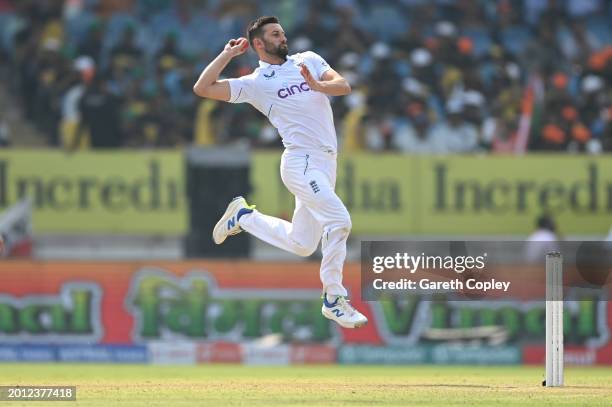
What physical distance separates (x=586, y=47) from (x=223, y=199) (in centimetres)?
711

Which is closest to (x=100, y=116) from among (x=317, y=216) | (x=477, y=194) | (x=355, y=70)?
(x=355, y=70)

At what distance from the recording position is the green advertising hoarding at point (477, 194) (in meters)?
20.2

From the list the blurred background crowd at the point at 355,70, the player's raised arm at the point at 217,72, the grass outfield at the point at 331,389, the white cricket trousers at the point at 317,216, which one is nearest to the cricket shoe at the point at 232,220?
the white cricket trousers at the point at 317,216

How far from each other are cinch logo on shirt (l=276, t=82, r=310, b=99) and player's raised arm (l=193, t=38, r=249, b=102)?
452 mm

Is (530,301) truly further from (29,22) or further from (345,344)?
(29,22)

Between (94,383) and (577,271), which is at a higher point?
(577,271)

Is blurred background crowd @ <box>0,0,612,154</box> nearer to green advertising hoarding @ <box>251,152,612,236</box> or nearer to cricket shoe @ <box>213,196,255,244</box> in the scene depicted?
green advertising hoarding @ <box>251,152,612,236</box>

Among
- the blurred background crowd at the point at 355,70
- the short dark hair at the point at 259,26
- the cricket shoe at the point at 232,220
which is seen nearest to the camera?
the short dark hair at the point at 259,26

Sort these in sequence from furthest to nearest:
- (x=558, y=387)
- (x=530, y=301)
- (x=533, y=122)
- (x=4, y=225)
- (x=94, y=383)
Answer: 1. (x=533, y=122)
2. (x=4, y=225)
3. (x=530, y=301)
4. (x=94, y=383)
5. (x=558, y=387)

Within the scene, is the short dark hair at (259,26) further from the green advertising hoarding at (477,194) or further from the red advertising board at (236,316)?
the green advertising hoarding at (477,194)

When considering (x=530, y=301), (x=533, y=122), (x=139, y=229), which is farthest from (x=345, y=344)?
(x=533, y=122)

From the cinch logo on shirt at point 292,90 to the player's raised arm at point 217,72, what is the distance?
45 cm

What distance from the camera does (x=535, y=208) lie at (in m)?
20.4

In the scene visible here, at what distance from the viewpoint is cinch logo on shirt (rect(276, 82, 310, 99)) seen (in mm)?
12438
